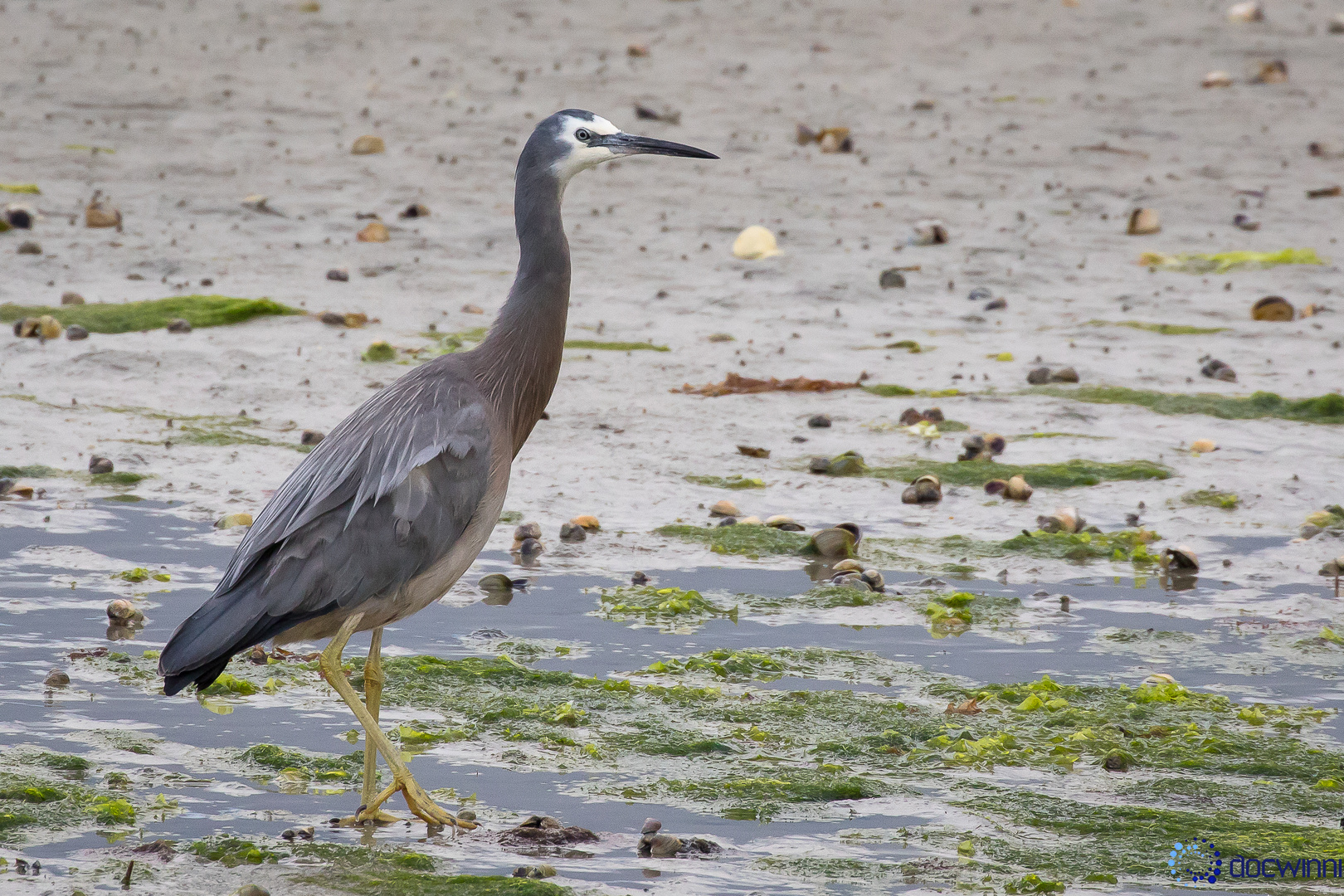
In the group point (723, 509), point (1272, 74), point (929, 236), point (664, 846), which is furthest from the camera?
point (1272, 74)

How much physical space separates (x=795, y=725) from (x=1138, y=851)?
1405 mm

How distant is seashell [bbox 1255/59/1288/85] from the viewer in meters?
→ 19.2

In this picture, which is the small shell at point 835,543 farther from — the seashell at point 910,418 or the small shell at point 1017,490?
the seashell at point 910,418

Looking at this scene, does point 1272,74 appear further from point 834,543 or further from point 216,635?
point 216,635

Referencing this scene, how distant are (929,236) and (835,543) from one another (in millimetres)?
6523

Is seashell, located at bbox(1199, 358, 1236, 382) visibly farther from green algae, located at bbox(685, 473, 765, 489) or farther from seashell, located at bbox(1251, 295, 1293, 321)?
green algae, located at bbox(685, 473, 765, 489)

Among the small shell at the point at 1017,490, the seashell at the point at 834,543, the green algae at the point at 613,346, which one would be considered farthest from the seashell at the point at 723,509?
the green algae at the point at 613,346

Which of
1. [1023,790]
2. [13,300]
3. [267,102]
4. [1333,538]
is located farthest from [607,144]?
[267,102]

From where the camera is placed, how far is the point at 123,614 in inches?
270

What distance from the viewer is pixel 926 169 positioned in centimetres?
1623

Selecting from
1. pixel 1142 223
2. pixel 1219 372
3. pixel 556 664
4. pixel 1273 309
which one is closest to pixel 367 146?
pixel 1142 223

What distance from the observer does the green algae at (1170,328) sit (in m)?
12.2

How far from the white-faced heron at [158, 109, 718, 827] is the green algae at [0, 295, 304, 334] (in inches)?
226

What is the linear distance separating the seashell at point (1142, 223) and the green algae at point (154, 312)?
721 centimetres
